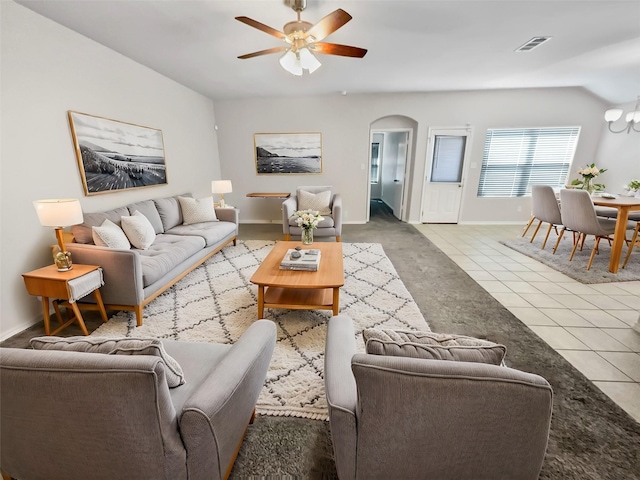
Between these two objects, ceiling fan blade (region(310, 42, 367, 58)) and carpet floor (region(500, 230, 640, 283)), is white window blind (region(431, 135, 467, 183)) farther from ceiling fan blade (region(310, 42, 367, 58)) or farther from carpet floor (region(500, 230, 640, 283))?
ceiling fan blade (region(310, 42, 367, 58))

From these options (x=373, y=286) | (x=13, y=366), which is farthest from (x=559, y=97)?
(x=13, y=366)

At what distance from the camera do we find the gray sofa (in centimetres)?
227

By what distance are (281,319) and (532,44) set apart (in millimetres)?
4007

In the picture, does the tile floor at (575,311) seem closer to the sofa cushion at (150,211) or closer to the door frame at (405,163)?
the door frame at (405,163)

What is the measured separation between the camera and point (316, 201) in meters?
4.70

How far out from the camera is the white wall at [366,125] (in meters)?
5.17

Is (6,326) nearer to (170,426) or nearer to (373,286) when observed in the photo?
(170,426)

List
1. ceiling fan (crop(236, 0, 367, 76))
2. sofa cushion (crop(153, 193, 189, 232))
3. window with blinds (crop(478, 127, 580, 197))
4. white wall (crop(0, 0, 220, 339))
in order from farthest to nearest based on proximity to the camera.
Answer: window with blinds (crop(478, 127, 580, 197))
sofa cushion (crop(153, 193, 189, 232))
white wall (crop(0, 0, 220, 339))
ceiling fan (crop(236, 0, 367, 76))

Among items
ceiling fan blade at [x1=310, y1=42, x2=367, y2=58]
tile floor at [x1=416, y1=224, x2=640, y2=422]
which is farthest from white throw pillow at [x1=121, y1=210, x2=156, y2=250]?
tile floor at [x1=416, y1=224, x2=640, y2=422]

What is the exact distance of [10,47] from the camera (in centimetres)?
213

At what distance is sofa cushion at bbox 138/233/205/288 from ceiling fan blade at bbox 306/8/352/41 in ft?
7.66

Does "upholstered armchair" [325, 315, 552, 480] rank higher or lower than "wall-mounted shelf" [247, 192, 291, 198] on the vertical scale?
lower

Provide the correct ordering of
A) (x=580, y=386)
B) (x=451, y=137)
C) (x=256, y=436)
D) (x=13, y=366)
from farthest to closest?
1. (x=451, y=137)
2. (x=580, y=386)
3. (x=256, y=436)
4. (x=13, y=366)

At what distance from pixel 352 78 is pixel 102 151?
3.51 m
